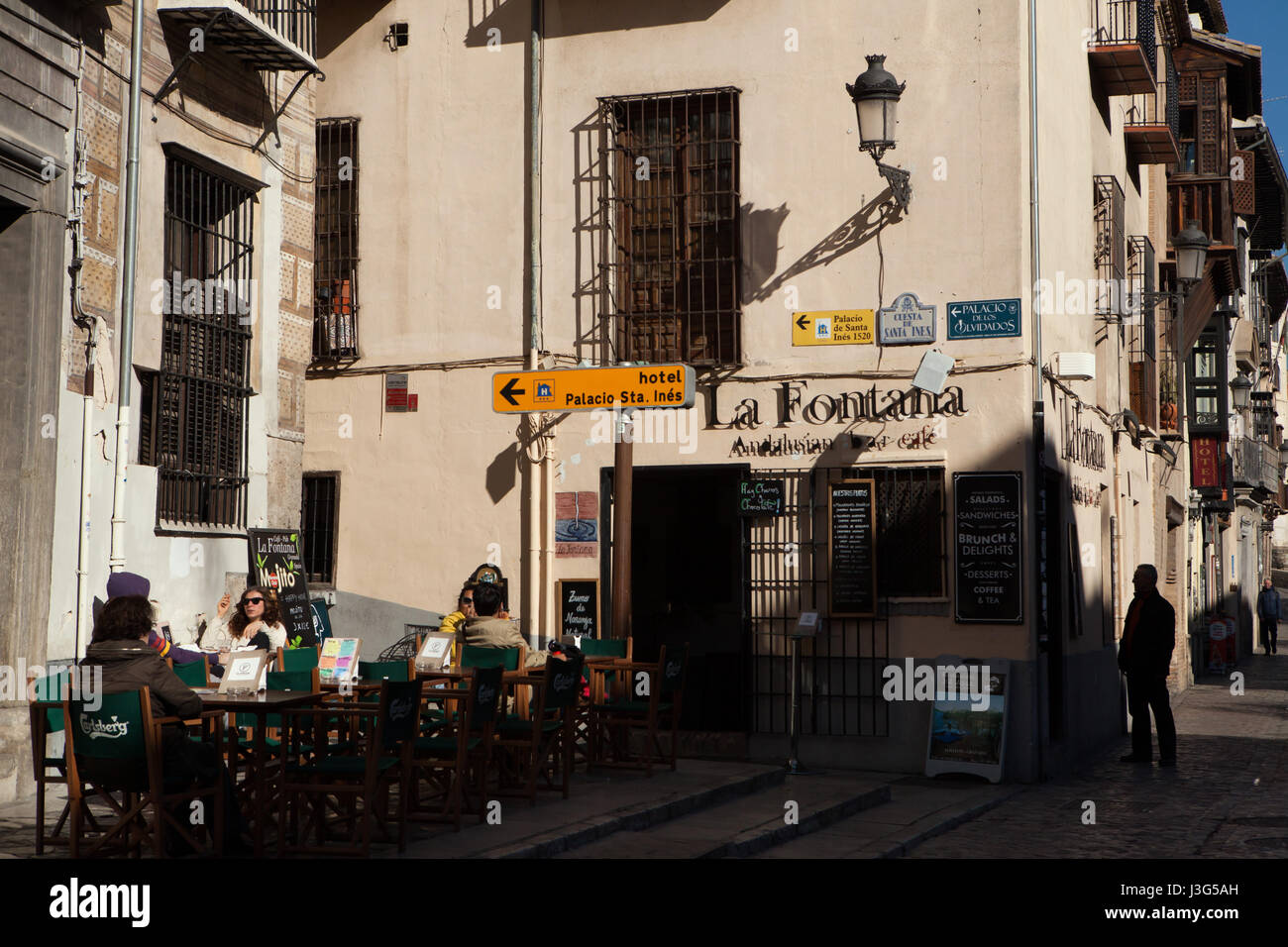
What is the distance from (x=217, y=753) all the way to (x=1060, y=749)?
8622 mm

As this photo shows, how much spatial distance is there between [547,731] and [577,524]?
4.45 meters

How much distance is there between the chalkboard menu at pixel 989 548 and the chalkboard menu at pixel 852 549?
2.41 feet

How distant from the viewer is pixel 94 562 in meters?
10.1

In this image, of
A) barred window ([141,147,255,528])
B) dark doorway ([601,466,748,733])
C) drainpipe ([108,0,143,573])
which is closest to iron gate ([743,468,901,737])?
dark doorway ([601,466,748,733])

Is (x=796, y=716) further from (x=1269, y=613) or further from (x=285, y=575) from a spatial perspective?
(x=1269, y=613)

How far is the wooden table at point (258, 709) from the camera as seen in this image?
24.8 feet

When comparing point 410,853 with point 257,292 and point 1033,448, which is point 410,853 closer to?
point 257,292

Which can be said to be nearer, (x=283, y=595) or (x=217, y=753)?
(x=217, y=753)

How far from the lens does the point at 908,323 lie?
13.2 metres

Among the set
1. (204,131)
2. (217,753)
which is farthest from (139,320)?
(217,753)

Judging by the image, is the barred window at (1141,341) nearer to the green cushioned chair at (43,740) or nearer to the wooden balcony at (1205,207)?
the wooden balcony at (1205,207)

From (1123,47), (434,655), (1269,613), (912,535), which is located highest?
(1123,47)

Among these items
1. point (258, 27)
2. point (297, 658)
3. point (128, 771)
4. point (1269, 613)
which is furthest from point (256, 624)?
point (1269, 613)

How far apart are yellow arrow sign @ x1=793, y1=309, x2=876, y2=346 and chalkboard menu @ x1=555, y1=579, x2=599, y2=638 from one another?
2.96 metres
